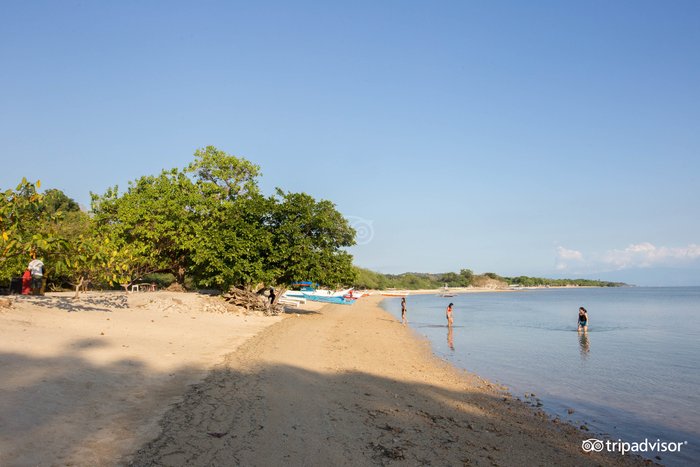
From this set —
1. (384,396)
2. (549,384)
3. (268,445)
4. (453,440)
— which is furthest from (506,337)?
(268,445)

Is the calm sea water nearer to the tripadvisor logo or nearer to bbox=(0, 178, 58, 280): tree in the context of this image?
the tripadvisor logo

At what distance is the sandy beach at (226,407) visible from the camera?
18.2ft

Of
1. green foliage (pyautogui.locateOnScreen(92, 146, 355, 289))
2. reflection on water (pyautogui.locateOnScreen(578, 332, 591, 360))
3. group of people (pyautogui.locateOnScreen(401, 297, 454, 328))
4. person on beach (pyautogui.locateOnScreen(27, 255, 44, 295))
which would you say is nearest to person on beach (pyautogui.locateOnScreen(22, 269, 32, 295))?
person on beach (pyautogui.locateOnScreen(27, 255, 44, 295))

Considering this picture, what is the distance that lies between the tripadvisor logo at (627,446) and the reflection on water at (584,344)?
→ 11.0m

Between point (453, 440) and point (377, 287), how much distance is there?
11965 centimetres

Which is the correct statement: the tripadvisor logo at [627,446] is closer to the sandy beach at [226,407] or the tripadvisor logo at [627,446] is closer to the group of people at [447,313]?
the sandy beach at [226,407]

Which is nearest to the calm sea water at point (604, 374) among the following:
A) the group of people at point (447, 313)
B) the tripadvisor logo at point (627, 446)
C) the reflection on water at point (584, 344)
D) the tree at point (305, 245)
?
the reflection on water at point (584, 344)

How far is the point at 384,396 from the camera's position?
391 inches

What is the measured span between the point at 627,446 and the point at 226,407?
7.73 meters

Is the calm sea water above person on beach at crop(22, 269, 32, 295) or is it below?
below

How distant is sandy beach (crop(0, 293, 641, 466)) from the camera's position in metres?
5.55

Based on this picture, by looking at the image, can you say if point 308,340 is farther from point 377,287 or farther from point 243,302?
point 377,287

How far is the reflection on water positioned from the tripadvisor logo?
11.0m

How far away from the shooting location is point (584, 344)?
23.6 meters
